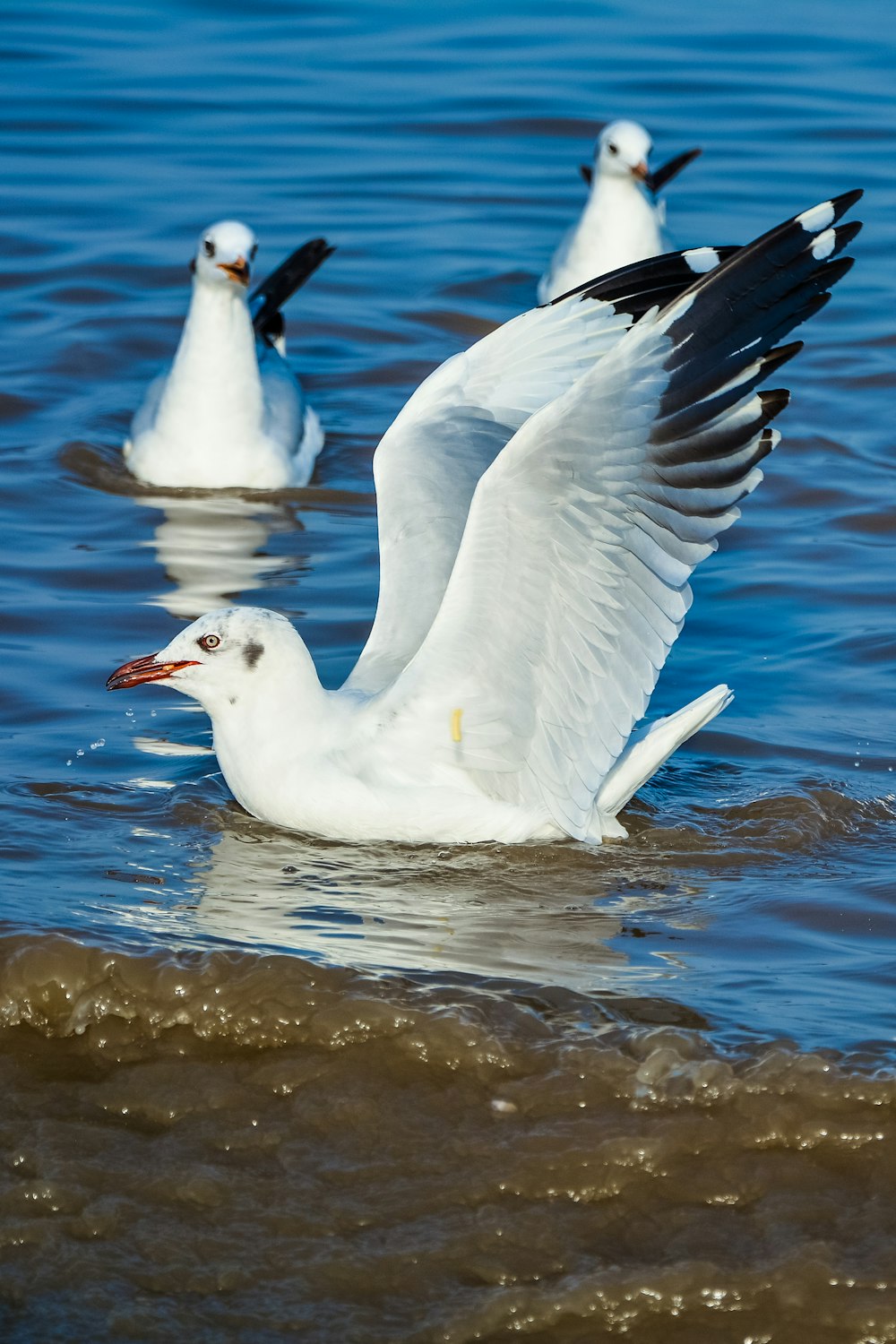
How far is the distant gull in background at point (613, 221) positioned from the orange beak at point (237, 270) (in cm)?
249

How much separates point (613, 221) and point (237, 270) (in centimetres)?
311

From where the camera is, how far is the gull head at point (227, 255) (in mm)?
9172

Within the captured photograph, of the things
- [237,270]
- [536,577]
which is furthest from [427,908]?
[237,270]

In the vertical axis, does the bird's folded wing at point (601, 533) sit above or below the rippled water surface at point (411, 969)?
above

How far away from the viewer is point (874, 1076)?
13.7 feet

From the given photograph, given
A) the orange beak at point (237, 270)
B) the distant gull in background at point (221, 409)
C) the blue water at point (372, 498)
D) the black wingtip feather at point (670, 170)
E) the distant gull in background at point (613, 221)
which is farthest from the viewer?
the black wingtip feather at point (670, 170)

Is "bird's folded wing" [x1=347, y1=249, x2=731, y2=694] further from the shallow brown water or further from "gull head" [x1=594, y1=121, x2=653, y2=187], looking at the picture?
"gull head" [x1=594, y1=121, x2=653, y2=187]

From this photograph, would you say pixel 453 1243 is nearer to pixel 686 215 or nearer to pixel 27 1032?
pixel 27 1032

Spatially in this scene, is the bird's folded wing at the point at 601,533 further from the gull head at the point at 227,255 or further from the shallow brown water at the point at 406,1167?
the gull head at the point at 227,255

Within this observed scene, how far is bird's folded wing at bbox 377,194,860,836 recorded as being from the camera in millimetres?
4895

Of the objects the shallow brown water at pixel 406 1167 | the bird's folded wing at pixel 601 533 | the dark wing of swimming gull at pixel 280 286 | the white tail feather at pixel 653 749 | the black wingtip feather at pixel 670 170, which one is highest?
the black wingtip feather at pixel 670 170

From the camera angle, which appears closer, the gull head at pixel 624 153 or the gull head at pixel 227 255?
the gull head at pixel 227 255

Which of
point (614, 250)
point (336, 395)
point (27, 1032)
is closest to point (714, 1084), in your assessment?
point (27, 1032)

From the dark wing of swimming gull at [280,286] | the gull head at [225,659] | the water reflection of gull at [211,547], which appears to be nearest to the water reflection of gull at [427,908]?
the gull head at [225,659]
